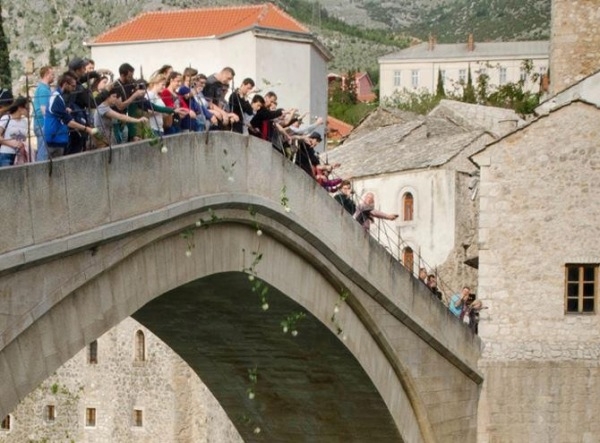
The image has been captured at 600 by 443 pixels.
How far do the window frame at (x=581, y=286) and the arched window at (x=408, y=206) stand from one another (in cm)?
1375

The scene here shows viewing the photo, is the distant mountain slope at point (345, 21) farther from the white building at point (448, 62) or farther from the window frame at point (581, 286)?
the window frame at point (581, 286)

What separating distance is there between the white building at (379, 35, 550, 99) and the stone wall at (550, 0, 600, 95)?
71974mm

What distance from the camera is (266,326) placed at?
2464 centimetres

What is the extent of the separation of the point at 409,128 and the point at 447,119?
4095 mm

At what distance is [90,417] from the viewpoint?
1914 inches

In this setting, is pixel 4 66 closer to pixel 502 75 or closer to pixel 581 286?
pixel 581 286

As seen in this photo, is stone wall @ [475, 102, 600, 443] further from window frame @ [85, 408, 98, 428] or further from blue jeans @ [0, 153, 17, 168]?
window frame @ [85, 408, 98, 428]

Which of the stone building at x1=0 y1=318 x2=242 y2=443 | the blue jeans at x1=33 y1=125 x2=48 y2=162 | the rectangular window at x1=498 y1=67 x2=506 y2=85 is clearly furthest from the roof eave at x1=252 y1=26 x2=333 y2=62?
the rectangular window at x1=498 y1=67 x2=506 y2=85

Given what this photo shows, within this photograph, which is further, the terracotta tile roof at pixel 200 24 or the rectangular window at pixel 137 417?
the terracotta tile roof at pixel 200 24

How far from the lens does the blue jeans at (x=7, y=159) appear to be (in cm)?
1666

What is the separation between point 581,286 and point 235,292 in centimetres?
717

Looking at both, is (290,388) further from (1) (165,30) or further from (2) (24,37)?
(2) (24,37)

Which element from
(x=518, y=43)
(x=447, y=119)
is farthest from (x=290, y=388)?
(x=518, y=43)

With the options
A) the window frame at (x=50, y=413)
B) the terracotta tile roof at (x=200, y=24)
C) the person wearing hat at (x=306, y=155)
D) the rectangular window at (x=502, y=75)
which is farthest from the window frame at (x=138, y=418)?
the rectangular window at (x=502, y=75)
